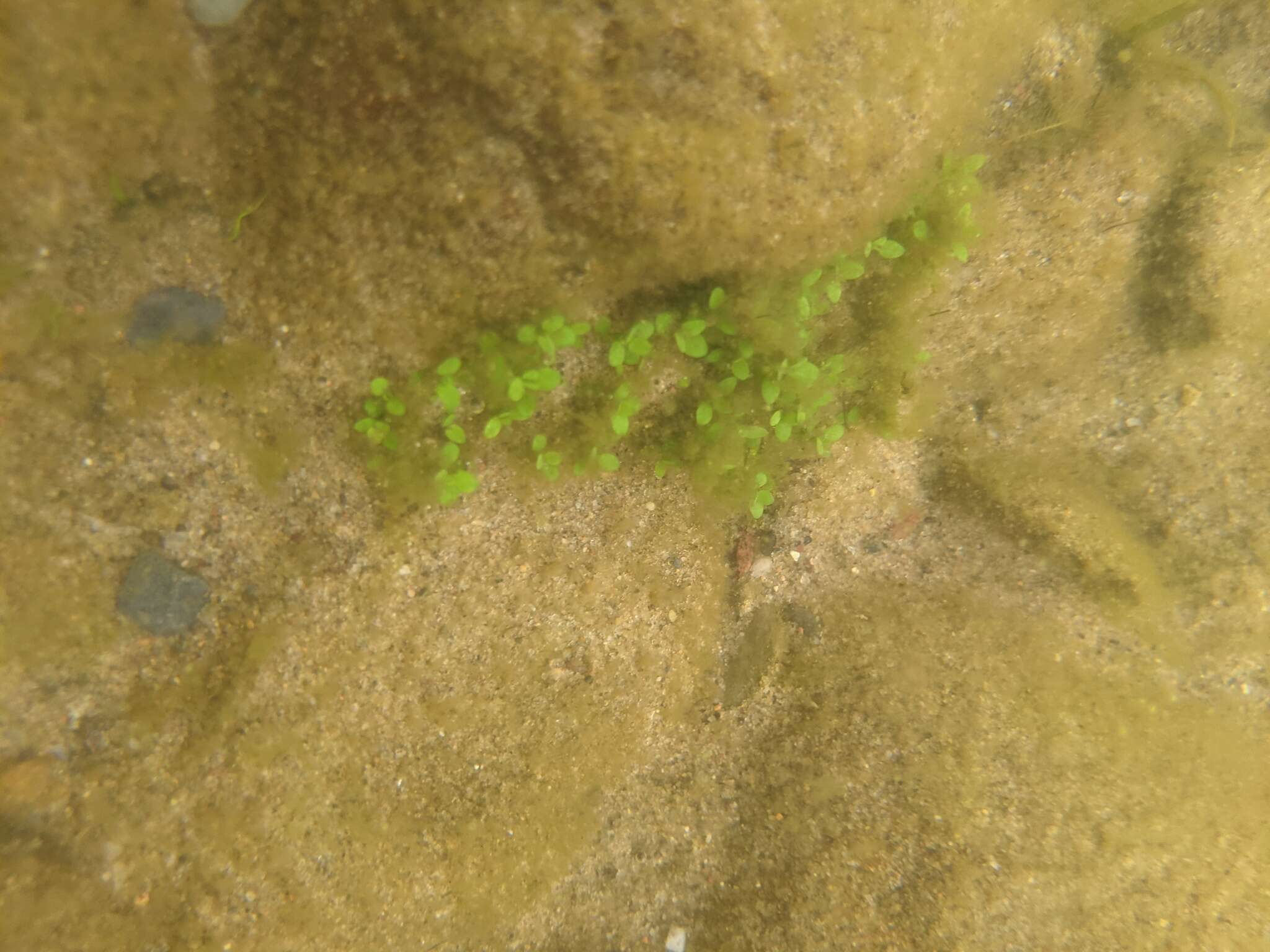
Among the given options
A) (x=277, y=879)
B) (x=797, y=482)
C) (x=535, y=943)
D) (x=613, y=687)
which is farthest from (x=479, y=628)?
(x=797, y=482)

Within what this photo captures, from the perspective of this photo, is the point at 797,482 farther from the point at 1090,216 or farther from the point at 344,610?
the point at 344,610

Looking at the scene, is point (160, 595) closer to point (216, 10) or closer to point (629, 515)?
point (629, 515)

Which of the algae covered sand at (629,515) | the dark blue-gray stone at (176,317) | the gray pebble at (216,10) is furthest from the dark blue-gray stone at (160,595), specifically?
the gray pebble at (216,10)

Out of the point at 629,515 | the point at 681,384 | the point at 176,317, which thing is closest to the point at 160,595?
the point at 176,317

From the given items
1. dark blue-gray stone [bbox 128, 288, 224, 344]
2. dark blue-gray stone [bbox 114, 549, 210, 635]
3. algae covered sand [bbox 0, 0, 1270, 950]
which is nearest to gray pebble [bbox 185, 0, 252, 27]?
algae covered sand [bbox 0, 0, 1270, 950]

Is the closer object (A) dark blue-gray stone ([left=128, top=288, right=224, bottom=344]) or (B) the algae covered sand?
(B) the algae covered sand

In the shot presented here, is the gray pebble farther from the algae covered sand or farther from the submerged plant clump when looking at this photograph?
the submerged plant clump

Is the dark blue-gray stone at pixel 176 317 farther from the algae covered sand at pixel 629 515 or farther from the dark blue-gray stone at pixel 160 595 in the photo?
the dark blue-gray stone at pixel 160 595
